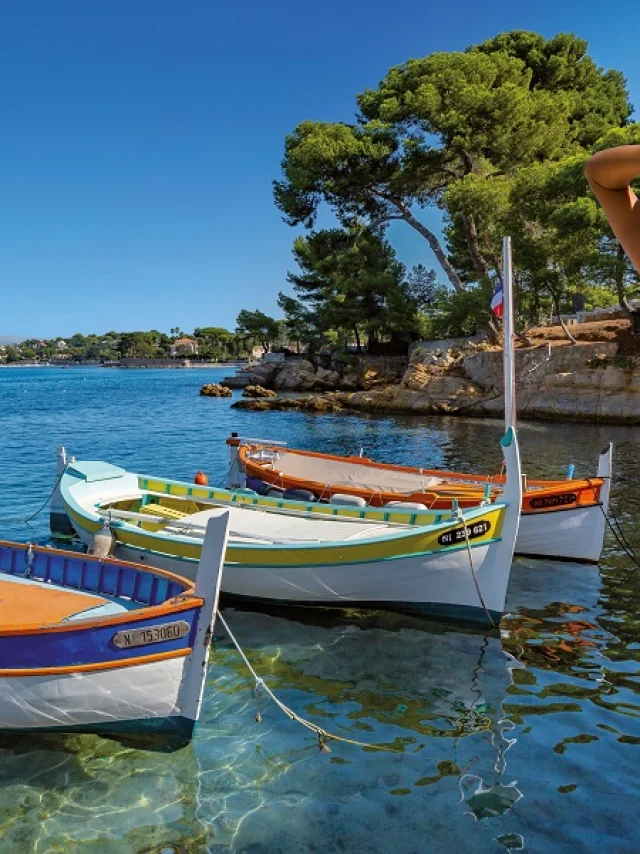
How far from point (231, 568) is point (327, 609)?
5.44ft

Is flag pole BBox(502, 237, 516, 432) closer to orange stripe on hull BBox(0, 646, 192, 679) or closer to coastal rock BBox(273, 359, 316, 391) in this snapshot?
orange stripe on hull BBox(0, 646, 192, 679)

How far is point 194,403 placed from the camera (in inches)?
2249

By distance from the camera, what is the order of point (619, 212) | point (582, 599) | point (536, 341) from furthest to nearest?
point (536, 341) → point (582, 599) → point (619, 212)

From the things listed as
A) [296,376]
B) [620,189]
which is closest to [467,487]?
[620,189]

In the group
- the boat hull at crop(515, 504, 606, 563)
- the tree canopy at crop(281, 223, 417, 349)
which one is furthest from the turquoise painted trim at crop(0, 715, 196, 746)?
the tree canopy at crop(281, 223, 417, 349)

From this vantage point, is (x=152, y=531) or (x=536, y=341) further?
(x=536, y=341)

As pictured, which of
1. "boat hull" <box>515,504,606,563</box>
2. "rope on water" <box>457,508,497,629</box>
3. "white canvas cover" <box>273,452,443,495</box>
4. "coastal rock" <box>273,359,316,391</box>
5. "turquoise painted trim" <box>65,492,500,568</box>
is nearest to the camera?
"rope on water" <box>457,508,497,629</box>

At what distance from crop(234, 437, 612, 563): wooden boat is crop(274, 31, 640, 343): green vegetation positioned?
23.5 meters

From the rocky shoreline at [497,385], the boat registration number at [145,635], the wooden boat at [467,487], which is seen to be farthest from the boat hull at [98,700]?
the rocky shoreline at [497,385]

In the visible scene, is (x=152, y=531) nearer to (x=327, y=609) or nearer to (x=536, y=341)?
(x=327, y=609)

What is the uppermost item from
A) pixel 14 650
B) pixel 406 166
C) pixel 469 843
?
pixel 406 166

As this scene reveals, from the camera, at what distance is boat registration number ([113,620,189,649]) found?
635cm

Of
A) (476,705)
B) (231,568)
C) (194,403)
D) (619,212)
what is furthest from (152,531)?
(194,403)

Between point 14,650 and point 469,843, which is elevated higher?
point 14,650
